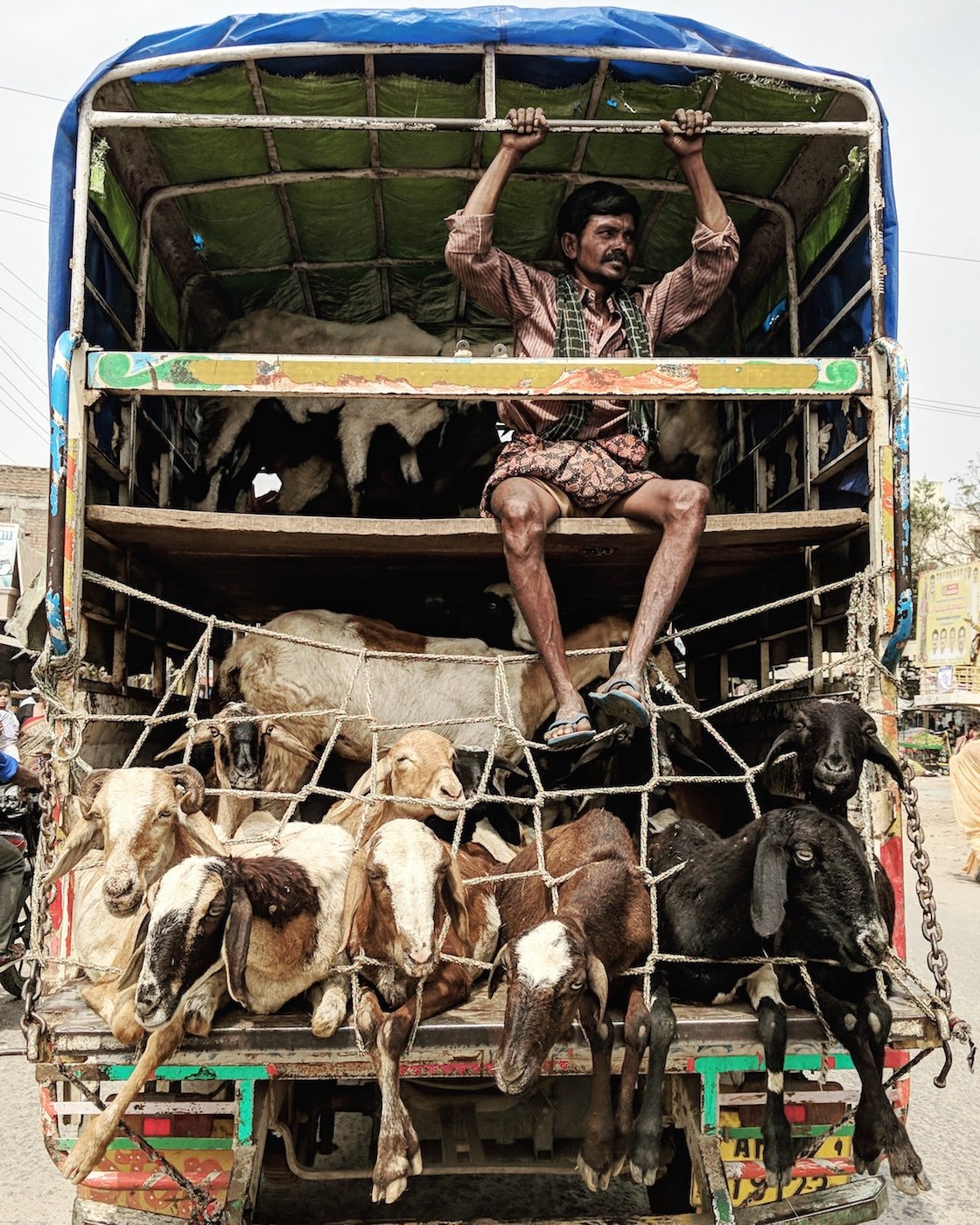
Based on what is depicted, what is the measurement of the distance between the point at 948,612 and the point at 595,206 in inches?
1312

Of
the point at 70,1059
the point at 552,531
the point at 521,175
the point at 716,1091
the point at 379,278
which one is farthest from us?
the point at 379,278

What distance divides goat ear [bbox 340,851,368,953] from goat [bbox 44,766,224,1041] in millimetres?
477

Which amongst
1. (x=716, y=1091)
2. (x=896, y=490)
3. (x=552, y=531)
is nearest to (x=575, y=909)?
(x=716, y=1091)

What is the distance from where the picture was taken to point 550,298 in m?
4.18

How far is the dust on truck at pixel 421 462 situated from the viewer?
282 cm

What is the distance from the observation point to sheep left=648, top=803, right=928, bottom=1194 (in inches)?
106

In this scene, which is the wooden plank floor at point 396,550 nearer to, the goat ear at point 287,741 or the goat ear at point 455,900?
the goat ear at point 287,741

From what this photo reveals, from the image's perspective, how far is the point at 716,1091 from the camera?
9.20 ft

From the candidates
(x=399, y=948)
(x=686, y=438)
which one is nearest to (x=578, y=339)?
(x=686, y=438)

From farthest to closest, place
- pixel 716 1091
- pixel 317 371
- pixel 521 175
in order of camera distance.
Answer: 1. pixel 521 175
2. pixel 317 371
3. pixel 716 1091

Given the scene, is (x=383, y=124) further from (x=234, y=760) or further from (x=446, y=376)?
(x=234, y=760)

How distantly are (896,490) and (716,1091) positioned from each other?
2.05 metres

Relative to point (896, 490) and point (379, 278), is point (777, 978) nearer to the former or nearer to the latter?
point (896, 490)

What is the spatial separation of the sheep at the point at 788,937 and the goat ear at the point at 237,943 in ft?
3.72
